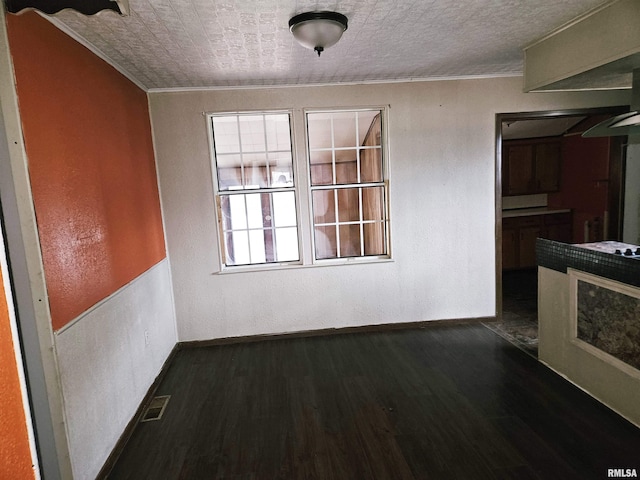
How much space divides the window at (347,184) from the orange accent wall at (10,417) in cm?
255

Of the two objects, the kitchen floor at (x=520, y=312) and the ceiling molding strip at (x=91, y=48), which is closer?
the ceiling molding strip at (x=91, y=48)

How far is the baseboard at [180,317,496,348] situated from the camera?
372 cm

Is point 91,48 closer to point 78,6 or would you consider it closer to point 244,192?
point 78,6

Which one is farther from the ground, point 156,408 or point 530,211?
point 530,211

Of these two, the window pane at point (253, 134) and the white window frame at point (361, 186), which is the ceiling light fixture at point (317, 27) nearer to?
the white window frame at point (361, 186)

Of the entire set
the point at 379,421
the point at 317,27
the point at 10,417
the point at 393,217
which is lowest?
the point at 379,421

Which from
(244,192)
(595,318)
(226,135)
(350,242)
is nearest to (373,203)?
(350,242)

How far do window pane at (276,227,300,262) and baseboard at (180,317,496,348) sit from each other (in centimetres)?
77

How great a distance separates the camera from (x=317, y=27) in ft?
6.95

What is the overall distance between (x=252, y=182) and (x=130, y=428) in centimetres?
229

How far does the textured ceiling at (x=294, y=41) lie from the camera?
2.04 m

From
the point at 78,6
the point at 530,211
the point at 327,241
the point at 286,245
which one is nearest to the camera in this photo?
the point at 78,6

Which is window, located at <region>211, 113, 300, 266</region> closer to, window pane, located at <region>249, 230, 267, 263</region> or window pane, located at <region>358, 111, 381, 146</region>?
window pane, located at <region>249, 230, 267, 263</region>

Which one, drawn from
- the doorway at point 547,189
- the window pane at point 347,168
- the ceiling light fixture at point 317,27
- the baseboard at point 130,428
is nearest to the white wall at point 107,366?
the baseboard at point 130,428
